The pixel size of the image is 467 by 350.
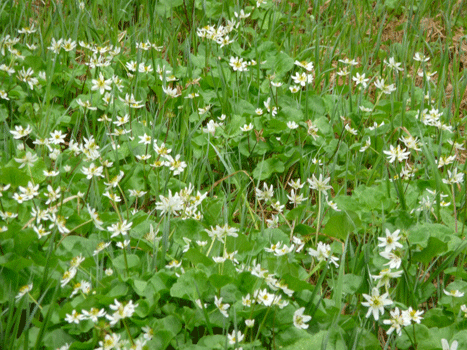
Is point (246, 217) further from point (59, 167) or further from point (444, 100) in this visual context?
point (444, 100)

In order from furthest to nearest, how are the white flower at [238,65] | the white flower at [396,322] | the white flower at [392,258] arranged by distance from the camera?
1. the white flower at [238,65]
2. the white flower at [392,258]
3. the white flower at [396,322]

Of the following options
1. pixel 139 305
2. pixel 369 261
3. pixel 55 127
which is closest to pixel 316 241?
pixel 369 261

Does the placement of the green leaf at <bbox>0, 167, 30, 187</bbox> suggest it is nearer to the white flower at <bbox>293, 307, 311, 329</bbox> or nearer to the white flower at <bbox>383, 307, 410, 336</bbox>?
the white flower at <bbox>293, 307, 311, 329</bbox>

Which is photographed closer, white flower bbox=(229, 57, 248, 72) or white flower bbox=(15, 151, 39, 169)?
white flower bbox=(15, 151, 39, 169)

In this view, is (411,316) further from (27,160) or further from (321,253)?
(27,160)

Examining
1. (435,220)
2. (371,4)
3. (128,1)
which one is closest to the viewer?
(435,220)

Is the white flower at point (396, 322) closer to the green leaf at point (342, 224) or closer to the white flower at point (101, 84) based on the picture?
the green leaf at point (342, 224)

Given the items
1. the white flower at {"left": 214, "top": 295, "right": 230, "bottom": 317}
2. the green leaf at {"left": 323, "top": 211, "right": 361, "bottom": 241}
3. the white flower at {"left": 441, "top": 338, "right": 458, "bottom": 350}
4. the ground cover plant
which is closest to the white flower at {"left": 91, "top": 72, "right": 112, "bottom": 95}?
the ground cover plant

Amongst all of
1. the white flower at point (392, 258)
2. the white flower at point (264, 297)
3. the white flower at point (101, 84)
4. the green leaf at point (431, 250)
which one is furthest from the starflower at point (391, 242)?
the white flower at point (101, 84)
